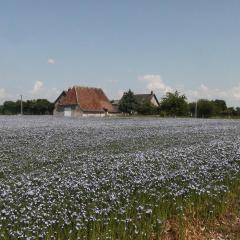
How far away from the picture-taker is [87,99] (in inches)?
4225

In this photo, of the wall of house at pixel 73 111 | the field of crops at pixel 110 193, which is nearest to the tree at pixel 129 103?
the wall of house at pixel 73 111

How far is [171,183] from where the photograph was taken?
31.0 ft

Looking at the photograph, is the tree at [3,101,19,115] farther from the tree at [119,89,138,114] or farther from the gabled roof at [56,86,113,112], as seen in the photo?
the tree at [119,89,138,114]

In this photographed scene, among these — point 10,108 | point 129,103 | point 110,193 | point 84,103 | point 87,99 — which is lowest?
point 110,193

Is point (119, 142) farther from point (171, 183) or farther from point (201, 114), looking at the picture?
point (201, 114)

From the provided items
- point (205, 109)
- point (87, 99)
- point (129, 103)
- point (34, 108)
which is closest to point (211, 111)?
point (205, 109)

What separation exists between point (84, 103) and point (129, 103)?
1212cm

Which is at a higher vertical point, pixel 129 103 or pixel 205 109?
pixel 129 103

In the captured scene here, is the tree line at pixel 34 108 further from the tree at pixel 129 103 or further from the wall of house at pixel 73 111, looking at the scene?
the tree at pixel 129 103

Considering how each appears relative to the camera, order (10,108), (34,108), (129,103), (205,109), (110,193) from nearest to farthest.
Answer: (110,193) → (205,109) → (129,103) → (34,108) → (10,108)

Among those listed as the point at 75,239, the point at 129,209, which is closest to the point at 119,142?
the point at 129,209

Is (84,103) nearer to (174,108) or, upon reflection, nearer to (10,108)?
(174,108)

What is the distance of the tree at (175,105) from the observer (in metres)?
101

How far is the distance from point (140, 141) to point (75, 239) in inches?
558
